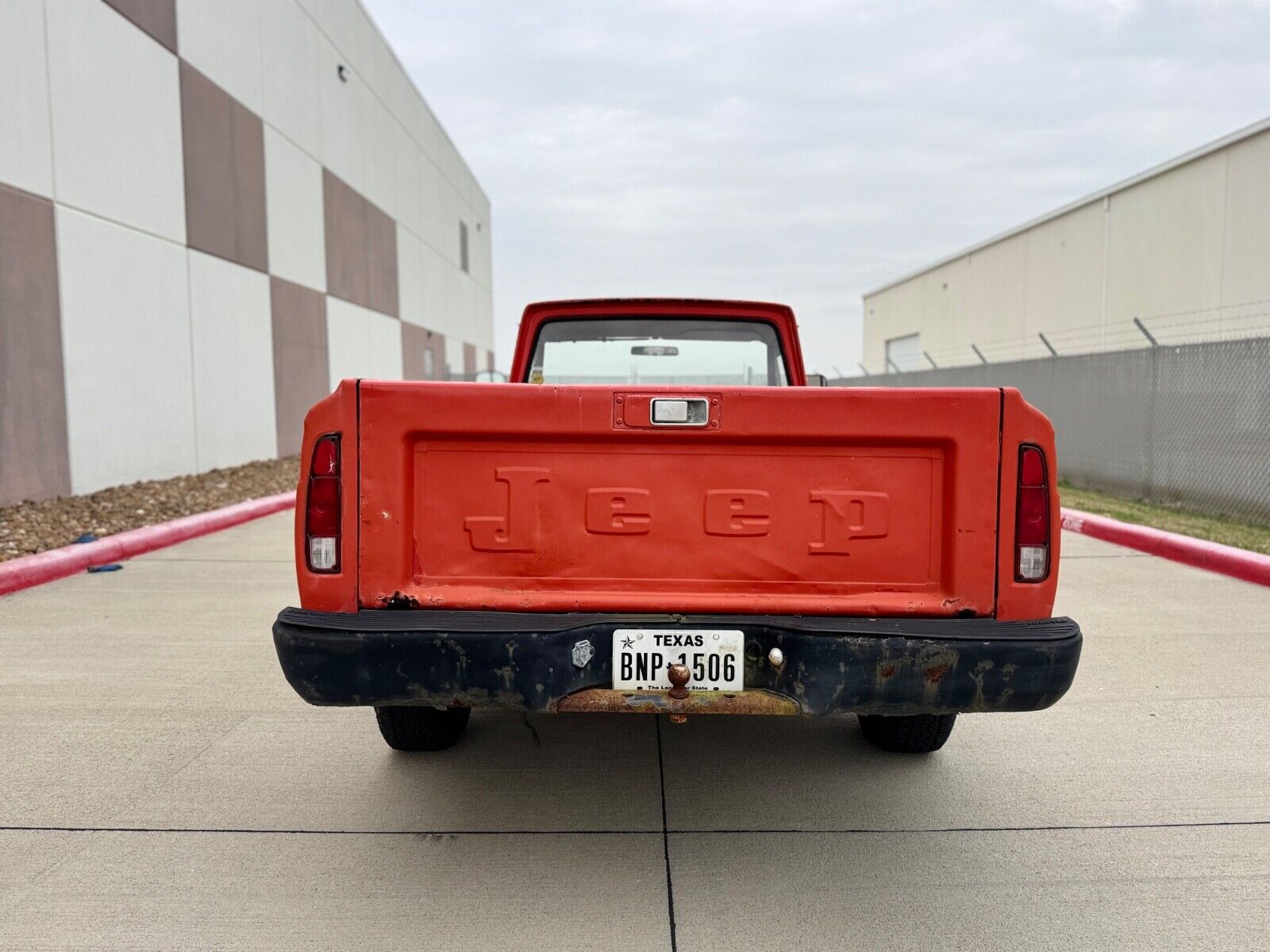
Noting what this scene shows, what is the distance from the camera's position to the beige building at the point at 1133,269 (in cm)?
1538

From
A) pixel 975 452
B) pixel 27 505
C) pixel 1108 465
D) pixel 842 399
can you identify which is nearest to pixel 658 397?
pixel 842 399

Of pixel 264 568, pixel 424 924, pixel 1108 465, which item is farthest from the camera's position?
pixel 1108 465

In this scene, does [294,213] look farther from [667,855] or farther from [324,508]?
[667,855]

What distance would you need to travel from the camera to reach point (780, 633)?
238 centimetres

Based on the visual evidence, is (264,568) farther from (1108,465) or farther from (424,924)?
(1108,465)

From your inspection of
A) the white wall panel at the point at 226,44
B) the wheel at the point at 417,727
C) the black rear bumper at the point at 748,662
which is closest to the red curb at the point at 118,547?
the wheel at the point at 417,727

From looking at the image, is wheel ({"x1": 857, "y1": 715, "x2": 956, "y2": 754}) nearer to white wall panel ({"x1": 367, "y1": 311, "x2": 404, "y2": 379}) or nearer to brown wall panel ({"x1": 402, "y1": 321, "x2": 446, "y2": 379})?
white wall panel ({"x1": 367, "y1": 311, "x2": 404, "y2": 379})

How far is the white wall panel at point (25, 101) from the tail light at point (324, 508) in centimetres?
682

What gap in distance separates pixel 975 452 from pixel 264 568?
5.87 m

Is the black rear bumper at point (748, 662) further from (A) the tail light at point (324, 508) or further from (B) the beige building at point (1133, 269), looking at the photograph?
(B) the beige building at point (1133, 269)

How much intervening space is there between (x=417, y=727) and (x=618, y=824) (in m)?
0.93

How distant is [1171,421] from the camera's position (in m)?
10.0

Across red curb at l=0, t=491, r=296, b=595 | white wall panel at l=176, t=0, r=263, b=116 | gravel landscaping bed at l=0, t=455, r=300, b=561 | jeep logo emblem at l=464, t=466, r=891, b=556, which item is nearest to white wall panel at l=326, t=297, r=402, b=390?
white wall panel at l=176, t=0, r=263, b=116

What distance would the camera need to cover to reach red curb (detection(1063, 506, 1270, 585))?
20.9 ft
